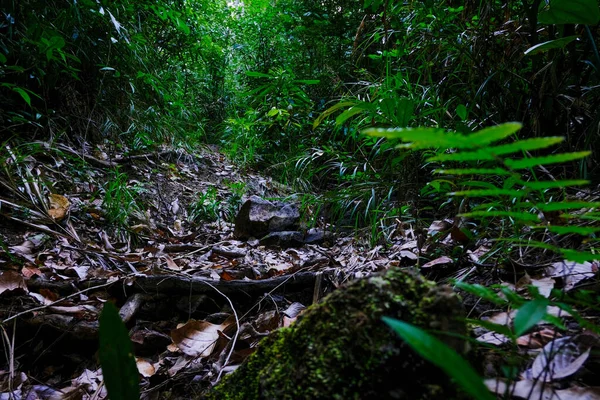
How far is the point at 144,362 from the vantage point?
4.29ft

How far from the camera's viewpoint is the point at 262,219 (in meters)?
3.28

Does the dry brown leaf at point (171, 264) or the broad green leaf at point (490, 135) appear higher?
the broad green leaf at point (490, 135)

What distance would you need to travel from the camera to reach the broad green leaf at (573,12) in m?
1.15

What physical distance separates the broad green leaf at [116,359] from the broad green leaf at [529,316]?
68cm

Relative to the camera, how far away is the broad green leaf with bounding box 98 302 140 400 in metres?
0.72

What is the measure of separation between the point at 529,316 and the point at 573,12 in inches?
48.8

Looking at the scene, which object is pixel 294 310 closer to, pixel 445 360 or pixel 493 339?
pixel 493 339

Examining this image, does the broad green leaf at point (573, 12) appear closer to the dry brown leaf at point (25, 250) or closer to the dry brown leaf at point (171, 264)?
the dry brown leaf at point (171, 264)

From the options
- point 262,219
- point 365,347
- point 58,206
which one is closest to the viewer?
point 365,347

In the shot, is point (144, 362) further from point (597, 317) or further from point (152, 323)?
point (597, 317)

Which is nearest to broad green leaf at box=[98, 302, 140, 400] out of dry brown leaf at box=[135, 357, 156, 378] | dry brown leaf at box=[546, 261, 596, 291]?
dry brown leaf at box=[135, 357, 156, 378]

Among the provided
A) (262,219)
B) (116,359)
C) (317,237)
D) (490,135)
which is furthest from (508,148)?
(262,219)

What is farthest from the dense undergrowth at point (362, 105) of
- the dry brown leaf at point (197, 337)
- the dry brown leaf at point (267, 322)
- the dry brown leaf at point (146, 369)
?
the dry brown leaf at point (146, 369)

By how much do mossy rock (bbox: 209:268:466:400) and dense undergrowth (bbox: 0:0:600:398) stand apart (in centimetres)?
9
